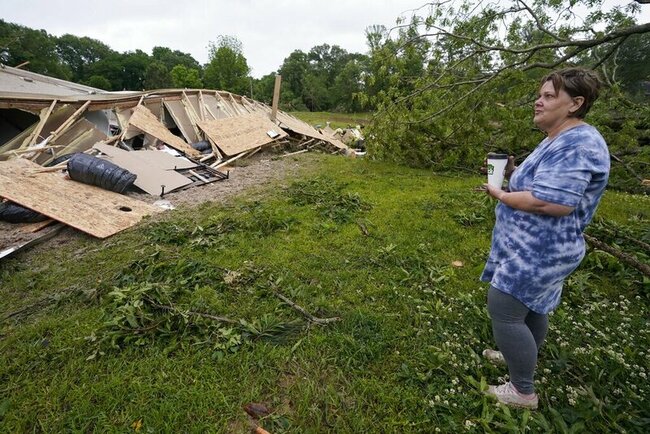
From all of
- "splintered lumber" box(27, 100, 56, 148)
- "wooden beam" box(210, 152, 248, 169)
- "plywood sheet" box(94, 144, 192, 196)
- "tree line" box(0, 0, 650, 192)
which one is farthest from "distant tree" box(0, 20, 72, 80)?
"tree line" box(0, 0, 650, 192)

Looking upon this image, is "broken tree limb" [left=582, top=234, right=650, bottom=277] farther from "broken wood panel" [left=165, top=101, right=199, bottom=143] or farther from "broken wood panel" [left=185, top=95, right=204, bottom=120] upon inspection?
"broken wood panel" [left=185, top=95, right=204, bottom=120]

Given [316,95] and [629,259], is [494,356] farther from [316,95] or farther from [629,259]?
[316,95]

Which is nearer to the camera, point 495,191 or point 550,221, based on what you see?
point 550,221

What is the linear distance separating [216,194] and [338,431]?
5607mm

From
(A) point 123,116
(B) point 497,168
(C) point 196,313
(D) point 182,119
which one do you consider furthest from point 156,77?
(B) point 497,168

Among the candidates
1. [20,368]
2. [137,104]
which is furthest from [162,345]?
[137,104]

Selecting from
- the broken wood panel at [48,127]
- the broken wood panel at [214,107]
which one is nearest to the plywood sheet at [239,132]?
the broken wood panel at [214,107]

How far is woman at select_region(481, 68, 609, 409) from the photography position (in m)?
1.39

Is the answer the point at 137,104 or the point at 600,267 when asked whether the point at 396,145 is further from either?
the point at 137,104

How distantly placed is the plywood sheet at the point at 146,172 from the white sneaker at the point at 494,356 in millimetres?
6228

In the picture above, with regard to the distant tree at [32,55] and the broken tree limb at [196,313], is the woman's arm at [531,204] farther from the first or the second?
the distant tree at [32,55]

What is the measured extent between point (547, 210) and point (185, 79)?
2326 inches

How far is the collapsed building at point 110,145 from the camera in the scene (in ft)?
16.2

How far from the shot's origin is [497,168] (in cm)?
183
